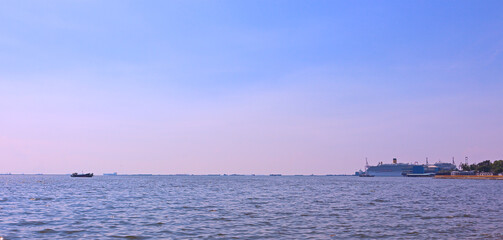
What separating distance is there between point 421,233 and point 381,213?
12134 millimetres

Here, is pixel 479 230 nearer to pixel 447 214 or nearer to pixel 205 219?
pixel 447 214

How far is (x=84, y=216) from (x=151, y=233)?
38.9ft

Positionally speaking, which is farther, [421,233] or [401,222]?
[401,222]

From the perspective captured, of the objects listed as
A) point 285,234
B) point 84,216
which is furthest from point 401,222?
point 84,216

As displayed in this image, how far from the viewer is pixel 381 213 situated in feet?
128

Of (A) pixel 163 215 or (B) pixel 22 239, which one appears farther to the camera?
(A) pixel 163 215

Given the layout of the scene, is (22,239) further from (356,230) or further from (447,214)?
(447,214)

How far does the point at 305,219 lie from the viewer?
3391 centimetres

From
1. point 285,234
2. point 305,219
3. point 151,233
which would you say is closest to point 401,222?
point 305,219

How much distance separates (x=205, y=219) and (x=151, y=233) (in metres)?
8.06

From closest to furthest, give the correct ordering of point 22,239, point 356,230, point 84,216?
point 22,239 < point 356,230 < point 84,216

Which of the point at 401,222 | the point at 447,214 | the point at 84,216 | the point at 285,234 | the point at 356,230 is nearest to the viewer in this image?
the point at 285,234

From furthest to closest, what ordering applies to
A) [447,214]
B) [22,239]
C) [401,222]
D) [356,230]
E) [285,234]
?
[447,214]
[401,222]
[356,230]
[285,234]
[22,239]

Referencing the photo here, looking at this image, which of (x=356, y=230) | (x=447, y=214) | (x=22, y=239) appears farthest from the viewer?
(x=447, y=214)
